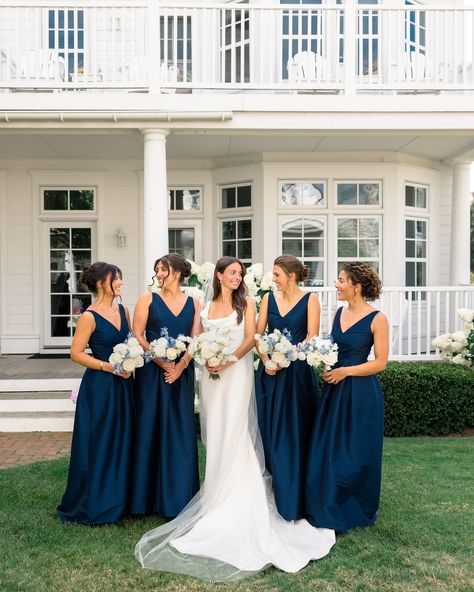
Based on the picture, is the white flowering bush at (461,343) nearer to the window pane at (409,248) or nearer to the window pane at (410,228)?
the window pane at (409,248)

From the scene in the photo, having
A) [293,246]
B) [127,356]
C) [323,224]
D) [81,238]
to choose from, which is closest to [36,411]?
[81,238]

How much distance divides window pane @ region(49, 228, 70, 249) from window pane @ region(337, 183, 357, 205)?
4598 millimetres

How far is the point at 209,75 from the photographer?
10.4 metres

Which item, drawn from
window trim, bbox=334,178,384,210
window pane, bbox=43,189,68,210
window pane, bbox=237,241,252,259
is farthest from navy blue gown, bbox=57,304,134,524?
window pane, bbox=43,189,68,210

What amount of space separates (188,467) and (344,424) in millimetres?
1108

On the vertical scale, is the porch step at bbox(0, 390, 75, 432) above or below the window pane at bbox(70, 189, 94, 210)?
below

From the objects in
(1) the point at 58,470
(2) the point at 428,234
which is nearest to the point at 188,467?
(1) the point at 58,470

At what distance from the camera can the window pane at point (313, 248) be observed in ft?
32.8

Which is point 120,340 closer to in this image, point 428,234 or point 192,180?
point 192,180

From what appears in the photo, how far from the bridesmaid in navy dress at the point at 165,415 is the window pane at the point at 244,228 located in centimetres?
585

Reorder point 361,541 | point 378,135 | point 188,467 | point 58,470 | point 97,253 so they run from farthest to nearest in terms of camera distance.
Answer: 1. point 97,253
2. point 378,135
3. point 58,470
4. point 188,467
5. point 361,541

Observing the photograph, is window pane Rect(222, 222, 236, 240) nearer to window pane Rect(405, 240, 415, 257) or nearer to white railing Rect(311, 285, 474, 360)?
white railing Rect(311, 285, 474, 360)

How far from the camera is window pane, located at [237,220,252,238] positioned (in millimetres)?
10102

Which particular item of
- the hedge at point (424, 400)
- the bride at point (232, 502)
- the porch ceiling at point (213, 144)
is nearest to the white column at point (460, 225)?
the porch ceiling at point (213, 144)
